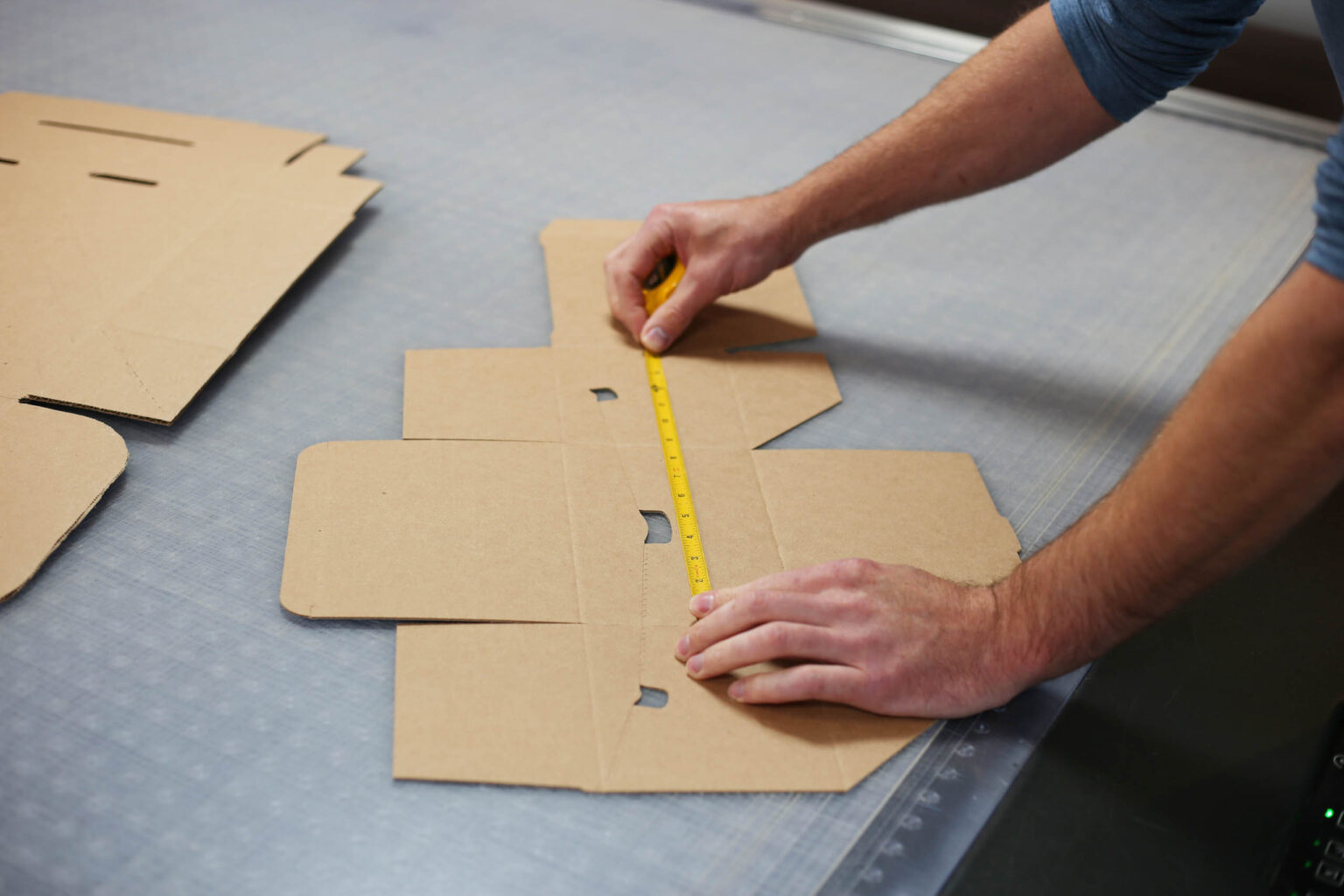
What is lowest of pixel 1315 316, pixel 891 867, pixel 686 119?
pixel 891 867

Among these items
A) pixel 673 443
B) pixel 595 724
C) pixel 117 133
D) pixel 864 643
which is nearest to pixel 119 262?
pixel 117 133

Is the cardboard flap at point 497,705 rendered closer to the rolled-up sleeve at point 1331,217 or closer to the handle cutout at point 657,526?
the handle cutout at point 657,526

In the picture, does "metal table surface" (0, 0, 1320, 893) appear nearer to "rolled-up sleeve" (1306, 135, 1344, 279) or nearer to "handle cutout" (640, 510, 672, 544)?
"handle cutout" (640, 510, 672, 544)

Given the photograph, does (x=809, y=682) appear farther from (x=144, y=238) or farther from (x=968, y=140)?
(x=144, y=238)

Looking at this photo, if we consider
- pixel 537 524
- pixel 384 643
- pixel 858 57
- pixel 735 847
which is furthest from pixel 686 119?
pixel 735 847

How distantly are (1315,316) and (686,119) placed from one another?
1.05 meters

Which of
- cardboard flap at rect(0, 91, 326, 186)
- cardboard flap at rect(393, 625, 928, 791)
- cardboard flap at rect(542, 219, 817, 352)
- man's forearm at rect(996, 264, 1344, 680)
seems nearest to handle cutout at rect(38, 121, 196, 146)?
cardboard flap at rect(0, 91, 326, 186)

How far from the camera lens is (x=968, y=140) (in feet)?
3.52

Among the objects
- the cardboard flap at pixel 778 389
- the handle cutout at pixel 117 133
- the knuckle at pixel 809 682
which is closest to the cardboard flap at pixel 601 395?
the cardboard flap at pixel 778 389

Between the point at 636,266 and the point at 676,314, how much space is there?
81 millimetres

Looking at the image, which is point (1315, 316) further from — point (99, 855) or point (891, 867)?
point (99, 855)

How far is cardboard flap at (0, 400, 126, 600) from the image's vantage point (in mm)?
747

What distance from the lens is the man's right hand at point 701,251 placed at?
3.46 feet

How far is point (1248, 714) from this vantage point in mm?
712
